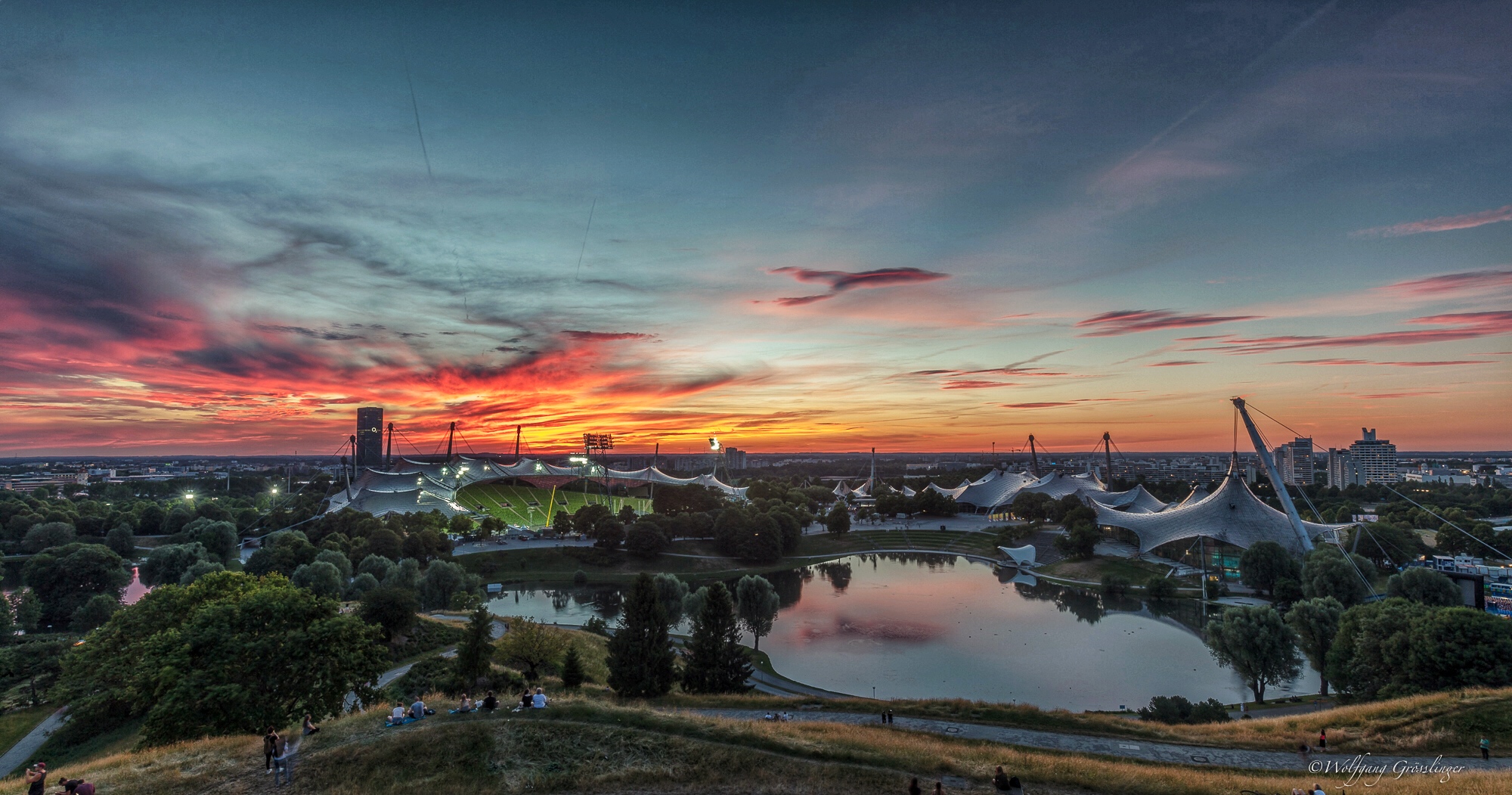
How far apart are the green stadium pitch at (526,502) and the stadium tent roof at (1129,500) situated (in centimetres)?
5935

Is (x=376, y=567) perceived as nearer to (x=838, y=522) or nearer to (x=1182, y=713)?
(x=838, y=522)

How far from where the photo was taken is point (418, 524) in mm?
67312

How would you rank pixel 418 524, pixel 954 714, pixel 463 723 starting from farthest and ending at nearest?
pixel 418 524 < pixel 954 714 < pixel 463 723

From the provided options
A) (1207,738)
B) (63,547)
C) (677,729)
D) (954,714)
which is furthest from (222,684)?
(63,547)

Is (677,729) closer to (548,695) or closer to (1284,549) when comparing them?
(548,695)

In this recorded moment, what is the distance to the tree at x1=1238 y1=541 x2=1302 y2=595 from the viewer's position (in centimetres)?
4694

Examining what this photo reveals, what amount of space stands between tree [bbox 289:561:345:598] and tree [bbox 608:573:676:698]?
27.3m

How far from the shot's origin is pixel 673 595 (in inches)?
1762

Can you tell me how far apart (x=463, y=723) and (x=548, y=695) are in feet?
15.3

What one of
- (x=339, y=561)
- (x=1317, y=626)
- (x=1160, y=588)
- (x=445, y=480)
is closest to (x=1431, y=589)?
(x=1317, y=626)

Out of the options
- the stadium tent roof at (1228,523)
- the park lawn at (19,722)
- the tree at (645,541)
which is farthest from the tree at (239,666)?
the stadium tent roof at (1228,523)

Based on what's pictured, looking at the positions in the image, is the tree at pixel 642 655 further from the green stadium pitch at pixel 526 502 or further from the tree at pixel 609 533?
the green stadium pitch at pixel 526 502

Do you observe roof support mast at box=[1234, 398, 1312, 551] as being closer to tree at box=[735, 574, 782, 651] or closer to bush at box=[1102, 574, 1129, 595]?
bush at box=[1102, 574, 1129, 595]

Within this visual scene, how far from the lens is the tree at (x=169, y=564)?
4588 centimetres
